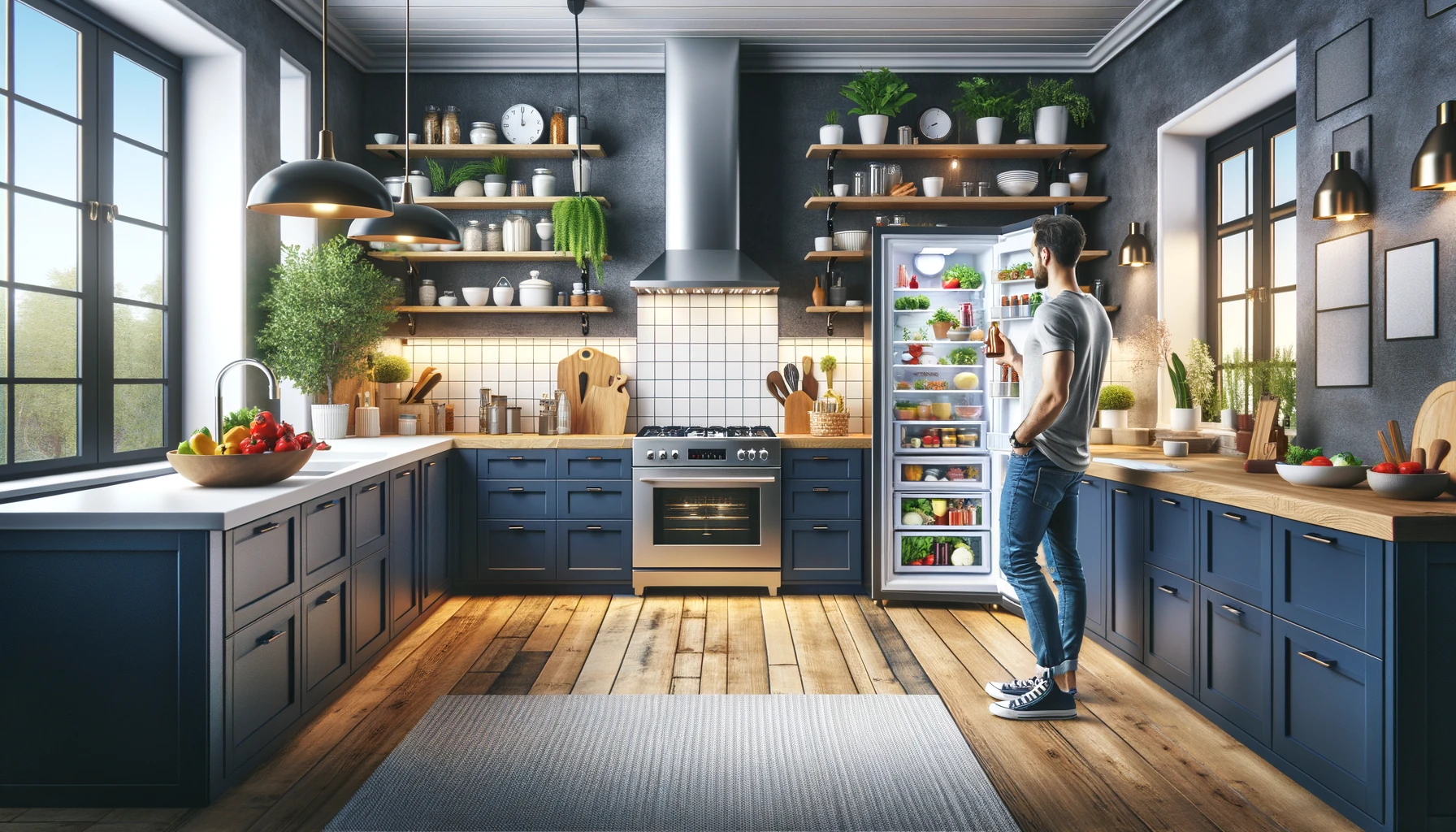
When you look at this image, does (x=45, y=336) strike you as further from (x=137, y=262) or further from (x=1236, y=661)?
(x=1236, y=661)

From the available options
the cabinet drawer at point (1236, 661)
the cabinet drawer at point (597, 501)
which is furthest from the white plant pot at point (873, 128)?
the cabinet drawer at point (1236, 661)

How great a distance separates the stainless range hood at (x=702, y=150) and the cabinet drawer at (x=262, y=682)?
8.97ft

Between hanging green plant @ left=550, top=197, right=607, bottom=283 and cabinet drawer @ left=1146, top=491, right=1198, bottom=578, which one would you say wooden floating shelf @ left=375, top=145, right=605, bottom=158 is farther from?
cabinet drawer @ left=1146, top=491, right=1198, bottom=578

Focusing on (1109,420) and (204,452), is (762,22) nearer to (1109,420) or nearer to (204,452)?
(1109,420)

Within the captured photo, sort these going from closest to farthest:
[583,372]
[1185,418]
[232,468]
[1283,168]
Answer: [232,468] → [1283,168] → [1185,418] → [583,372]

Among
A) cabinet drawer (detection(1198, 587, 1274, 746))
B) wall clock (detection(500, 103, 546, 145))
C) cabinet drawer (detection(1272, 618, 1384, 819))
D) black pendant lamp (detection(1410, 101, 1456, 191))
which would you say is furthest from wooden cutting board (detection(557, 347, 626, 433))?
black pendant lamp (detection(1410, 101, 1456, 191))

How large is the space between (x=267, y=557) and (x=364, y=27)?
339 centimetres

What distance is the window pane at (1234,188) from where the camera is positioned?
4016mm

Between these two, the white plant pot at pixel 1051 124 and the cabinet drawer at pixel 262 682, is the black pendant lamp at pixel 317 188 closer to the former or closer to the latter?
the cabinet drawer at pixel 262 682

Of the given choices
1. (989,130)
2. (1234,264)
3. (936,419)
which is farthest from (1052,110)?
(936,419)

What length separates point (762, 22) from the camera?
4.61m

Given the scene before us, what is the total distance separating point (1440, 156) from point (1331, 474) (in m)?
0.91

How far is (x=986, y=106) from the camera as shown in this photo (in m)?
4.82

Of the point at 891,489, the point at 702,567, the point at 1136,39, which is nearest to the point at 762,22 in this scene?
the point at 1136,39
